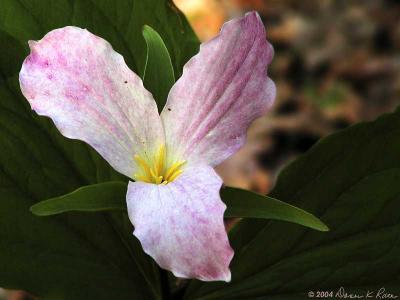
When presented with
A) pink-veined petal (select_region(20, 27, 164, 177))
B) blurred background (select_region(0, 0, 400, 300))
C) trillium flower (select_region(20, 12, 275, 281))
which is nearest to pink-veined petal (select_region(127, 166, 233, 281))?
trillium flower (select_region(20, 12, 275, 281))

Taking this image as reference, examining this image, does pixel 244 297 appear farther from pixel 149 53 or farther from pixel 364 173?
pixel 149 53

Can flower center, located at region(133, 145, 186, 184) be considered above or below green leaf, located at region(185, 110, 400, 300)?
above

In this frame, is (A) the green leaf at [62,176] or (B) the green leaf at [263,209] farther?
(A) the green leaf at [62,176]

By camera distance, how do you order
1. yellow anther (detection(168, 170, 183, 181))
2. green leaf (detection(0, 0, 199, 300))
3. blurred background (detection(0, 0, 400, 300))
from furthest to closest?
blurred background (detection(0, 0, 400, 300)) < green leaf (detection(0, 0, 199, 300)) < yellow anther (detection(168, 170, 183, 181))

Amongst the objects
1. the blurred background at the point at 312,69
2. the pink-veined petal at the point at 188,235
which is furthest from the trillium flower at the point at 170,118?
the blurred background at the point at 312,69

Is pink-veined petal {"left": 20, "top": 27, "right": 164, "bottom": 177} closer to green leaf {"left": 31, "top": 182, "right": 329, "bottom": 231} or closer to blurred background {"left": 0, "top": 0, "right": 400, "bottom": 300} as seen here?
green leaf {"left": 31, "top": 182, "right": 329, "bottom": 231}

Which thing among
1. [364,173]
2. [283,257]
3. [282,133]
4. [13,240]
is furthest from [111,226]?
[282,133]

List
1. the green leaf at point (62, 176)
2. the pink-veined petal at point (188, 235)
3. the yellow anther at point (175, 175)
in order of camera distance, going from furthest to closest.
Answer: the green leaf at point (62, 176)
the yellow anther at point (175, 175)
the pink-veined petal at point (188, 235)

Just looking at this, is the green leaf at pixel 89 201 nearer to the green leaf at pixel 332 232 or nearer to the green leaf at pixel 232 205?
the green leaf at pixel 232 205
